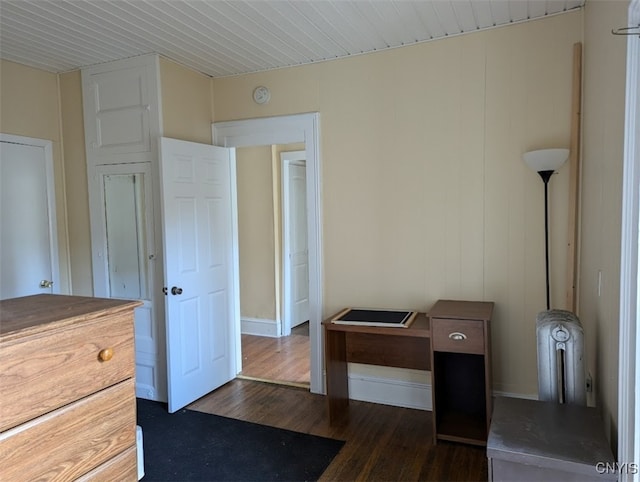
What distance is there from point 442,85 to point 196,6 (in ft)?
5.42

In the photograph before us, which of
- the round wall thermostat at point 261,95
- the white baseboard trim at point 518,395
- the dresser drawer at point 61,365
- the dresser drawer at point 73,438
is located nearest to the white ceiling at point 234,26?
the round wall thermostat at point 261,95

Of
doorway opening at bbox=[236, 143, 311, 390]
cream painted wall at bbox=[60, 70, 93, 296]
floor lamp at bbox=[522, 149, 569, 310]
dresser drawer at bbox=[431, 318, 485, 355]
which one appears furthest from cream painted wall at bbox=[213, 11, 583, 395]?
cream painted wall at bbox=[60, 70, 93, 296]

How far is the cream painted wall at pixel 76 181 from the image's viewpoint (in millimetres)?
3586

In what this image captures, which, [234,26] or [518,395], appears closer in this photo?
[234,26]

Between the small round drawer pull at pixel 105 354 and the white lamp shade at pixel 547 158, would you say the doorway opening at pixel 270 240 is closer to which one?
the white lamp shade at pixel 547 158

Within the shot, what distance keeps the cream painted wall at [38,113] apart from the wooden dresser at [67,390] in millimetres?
2524

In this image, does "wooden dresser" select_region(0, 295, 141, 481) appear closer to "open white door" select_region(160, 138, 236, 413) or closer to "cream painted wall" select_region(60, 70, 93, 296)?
"open white door" select_region(160, 138, 236, 413)

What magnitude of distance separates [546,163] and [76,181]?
352 cm

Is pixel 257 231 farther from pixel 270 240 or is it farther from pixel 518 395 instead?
pixel 518 395

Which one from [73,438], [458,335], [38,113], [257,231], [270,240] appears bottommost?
[458,335]

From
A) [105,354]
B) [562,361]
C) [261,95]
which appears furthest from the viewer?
[261,95]

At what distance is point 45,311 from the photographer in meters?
1.25

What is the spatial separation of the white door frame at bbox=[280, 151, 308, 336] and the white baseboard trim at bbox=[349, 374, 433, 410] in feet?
6.15

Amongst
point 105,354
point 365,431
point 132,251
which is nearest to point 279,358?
point 365,431
